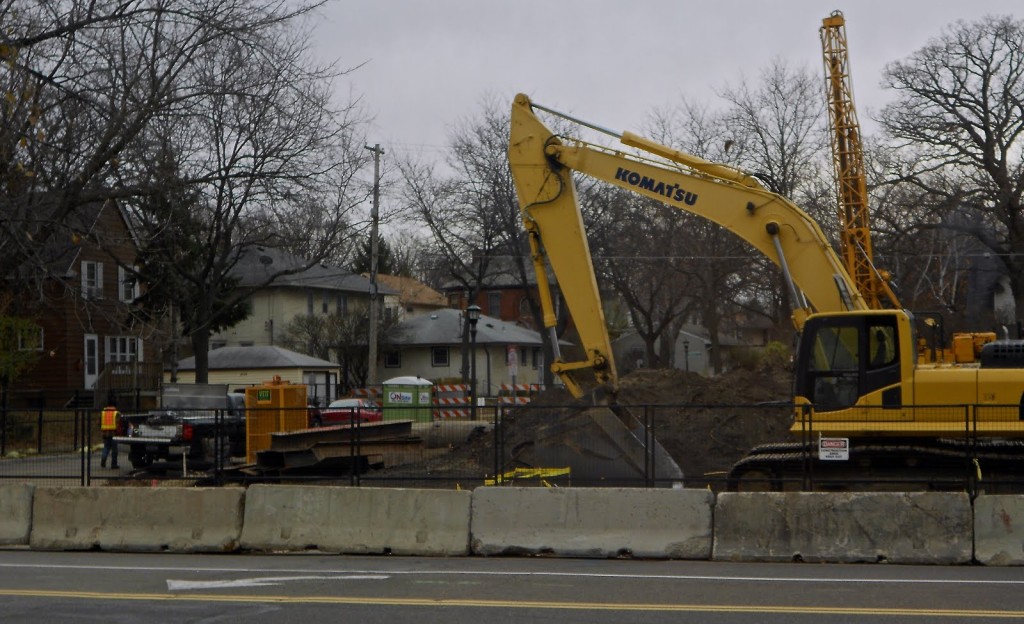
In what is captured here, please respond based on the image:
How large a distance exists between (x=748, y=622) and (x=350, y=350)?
55.9 metres

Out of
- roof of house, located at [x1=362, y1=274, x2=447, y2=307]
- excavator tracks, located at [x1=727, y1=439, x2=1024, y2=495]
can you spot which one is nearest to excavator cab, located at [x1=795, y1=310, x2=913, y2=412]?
excavator tracks, located at [x1=727, y1=439, x2=1024, y2=495]

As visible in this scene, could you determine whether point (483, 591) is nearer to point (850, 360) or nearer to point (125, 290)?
point (850, 360)

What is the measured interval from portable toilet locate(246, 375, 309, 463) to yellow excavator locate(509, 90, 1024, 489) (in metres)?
7.46

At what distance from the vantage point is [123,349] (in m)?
51.3

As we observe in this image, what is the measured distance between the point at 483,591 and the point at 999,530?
20.2 feet

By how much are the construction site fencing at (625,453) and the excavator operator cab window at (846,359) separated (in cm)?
39

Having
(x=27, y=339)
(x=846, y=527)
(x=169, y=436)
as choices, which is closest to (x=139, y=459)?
(x=169, y=436)

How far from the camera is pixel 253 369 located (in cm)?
5284

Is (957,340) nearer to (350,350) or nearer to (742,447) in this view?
(742,447)

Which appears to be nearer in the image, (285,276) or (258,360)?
(258,360)

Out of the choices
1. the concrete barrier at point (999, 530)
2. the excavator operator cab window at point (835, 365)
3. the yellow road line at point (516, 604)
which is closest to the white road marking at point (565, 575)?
the concrete barrier at point (999, 530)

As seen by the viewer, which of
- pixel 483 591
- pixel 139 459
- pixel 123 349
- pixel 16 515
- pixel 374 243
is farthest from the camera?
pixel 123 349

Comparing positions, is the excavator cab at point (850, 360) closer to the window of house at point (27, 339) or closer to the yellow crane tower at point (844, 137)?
the yellow crane tower at point (844, 137)

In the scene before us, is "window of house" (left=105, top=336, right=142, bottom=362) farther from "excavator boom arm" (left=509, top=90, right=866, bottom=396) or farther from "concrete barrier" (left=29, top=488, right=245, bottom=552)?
"concrete barrier" (left=29, top=488, right=245, bottom=552)
